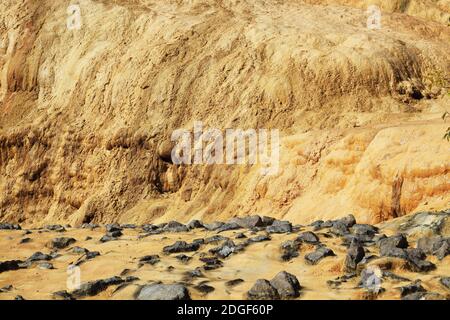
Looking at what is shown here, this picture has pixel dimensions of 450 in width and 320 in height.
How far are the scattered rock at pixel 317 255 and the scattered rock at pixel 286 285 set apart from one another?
1337 millimetres

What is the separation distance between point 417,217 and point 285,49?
46.6 ft

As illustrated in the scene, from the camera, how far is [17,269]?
13172 mm

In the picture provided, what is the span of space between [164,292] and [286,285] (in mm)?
1730

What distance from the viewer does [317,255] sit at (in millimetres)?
11297

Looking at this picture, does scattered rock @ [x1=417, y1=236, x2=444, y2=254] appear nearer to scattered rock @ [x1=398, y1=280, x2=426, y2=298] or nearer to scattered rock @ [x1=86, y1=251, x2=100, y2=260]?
scattered rock @ [x1=398, y1=280, x2=426, y2=298]

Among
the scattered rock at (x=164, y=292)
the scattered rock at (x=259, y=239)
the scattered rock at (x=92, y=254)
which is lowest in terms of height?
the scattered rock at (x=92, y=254)

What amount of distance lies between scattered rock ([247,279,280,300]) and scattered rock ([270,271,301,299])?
3.7 inches

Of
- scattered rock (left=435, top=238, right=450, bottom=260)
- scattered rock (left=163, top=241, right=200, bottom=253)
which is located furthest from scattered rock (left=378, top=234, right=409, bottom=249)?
scattered rock (left=163, top=241, right=200, bottom=253)

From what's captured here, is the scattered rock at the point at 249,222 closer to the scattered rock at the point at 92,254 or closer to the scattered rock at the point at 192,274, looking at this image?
the scattered rock at the point at 92,254

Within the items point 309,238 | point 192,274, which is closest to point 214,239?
point 309,238

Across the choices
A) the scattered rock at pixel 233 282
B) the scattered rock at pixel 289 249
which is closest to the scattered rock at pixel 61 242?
the scattered rock at pixel 289 249

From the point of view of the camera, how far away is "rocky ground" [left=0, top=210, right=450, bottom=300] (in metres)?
9.70

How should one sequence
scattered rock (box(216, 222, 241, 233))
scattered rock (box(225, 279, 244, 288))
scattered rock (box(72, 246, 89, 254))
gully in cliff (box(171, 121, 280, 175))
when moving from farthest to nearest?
gully in cliff (box(171, 121, 280, 175)) < scattered rock (box(216, 222, 241, 233)) < scattered rock (box(72, 246, 89, 254)) < scattered rock (box(225, 279, 244, 288))

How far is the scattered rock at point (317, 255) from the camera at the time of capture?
11208 millimetres
